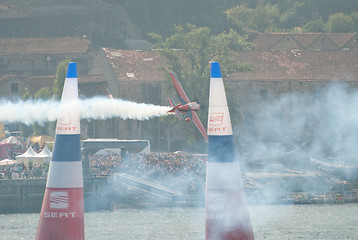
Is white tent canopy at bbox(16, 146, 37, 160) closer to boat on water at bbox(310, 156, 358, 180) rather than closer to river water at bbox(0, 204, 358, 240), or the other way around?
river water at bbox(0, 204, 358, 240)

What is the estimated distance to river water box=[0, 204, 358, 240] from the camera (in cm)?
5053

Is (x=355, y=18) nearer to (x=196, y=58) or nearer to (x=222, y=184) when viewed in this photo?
(x=196, y=58)

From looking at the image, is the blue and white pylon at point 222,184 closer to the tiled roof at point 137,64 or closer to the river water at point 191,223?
the river water at point 191,223

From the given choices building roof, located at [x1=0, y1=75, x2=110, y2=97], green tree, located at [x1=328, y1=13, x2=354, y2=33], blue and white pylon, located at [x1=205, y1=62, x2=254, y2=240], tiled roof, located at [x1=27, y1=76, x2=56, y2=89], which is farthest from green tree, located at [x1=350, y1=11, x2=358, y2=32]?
blue and white pylon, located at [x1=205, y1=62, x2=254, y2=240]

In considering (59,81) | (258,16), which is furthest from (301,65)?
(258,16)

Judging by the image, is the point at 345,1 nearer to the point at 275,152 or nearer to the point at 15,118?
the point at 275,152

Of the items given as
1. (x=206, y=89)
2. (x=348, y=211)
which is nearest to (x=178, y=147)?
(x=206, y=89)

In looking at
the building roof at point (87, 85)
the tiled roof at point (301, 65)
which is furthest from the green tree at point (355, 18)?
the building roof at point (87, 85)

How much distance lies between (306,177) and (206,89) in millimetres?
21459

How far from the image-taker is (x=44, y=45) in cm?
12400

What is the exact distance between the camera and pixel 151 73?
319 ft

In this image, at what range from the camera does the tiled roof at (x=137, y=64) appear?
3789 inches

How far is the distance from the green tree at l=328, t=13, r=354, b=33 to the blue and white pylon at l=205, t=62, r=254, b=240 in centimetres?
15051

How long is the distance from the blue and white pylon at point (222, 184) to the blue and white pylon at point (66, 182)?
2.91 meters
